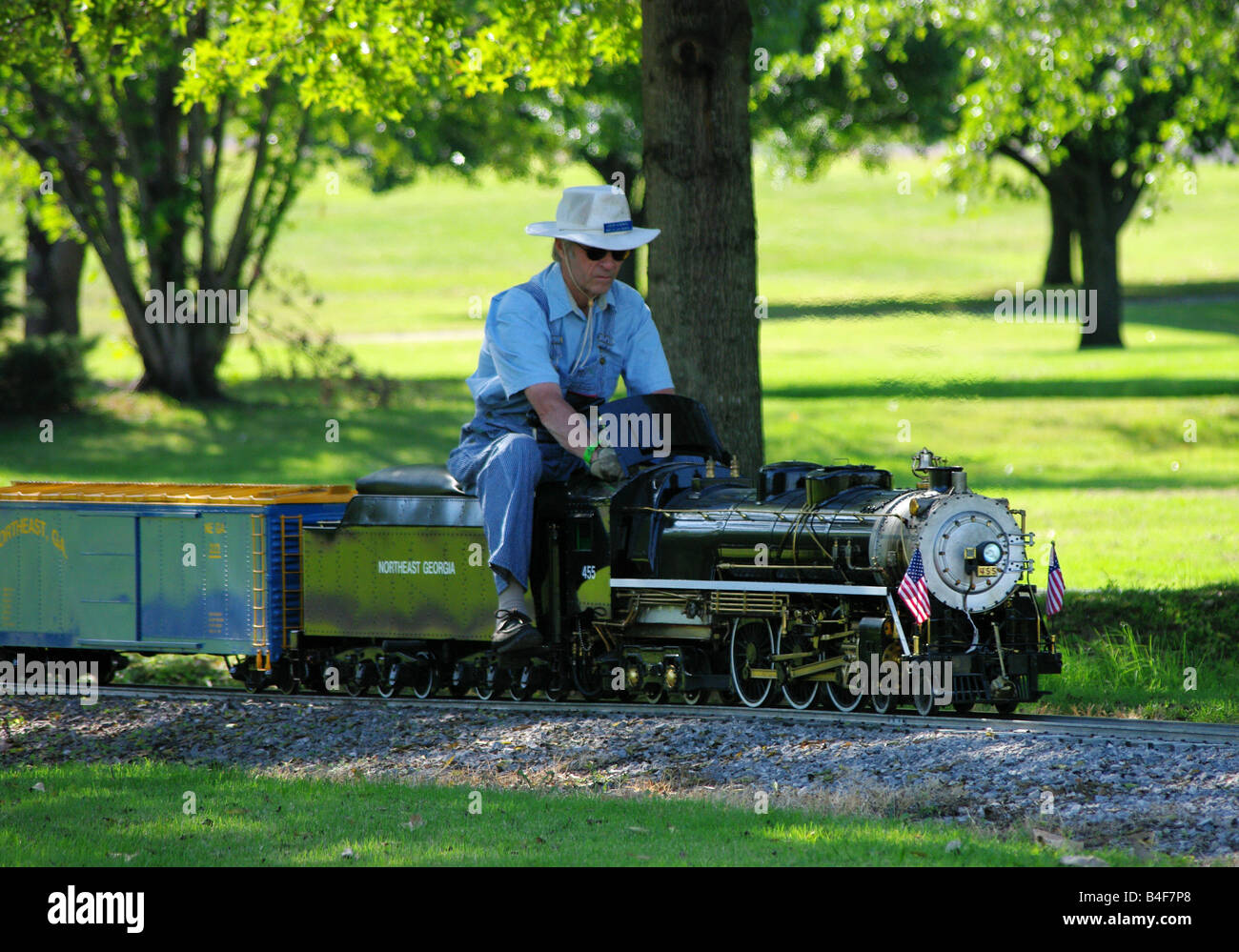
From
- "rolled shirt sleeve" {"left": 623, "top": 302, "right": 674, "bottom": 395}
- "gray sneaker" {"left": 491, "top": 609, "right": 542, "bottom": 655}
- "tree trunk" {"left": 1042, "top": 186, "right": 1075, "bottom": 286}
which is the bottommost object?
"gray sneaker" {"left": 491, "top": 609, "right": 542, "bottom": 655}

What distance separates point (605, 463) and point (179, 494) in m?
4.95

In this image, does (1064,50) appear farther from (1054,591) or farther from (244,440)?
(244,440)

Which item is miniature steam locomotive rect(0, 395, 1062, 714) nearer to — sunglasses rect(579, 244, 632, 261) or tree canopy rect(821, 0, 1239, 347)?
sunglasses rect(579, 244, 632, 261)

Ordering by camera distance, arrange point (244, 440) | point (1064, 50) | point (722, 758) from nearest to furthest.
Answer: point (722, 758), point (1064, 50), point (244, 440)

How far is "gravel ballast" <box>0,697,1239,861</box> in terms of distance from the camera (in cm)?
832

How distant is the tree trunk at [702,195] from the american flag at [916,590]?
4.26 metres

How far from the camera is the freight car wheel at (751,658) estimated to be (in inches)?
433

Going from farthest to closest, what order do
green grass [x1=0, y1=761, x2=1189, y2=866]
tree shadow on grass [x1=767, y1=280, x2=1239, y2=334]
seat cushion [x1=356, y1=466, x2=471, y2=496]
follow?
tree shadow on grass [x1=767, y1=280, x2=1239, y2=334] → seat cushion [x1=356, y1=466, x2=471, y2=496] → green grass [x1=0, y1=761, x2=1189, y2=866]

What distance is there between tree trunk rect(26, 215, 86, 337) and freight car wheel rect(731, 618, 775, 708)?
115ft

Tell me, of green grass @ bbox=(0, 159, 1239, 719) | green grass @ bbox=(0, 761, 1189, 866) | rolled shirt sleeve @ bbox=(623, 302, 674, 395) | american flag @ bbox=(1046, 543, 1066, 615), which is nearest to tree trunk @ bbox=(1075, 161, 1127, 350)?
green grass @ bbox=(0, 159, 1239, 719)

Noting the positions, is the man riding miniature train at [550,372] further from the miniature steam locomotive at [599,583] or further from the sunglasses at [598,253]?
the miniature steam locomotive at [599,583]

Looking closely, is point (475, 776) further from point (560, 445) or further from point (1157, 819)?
point (1157, 819)

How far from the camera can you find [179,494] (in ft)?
45.6

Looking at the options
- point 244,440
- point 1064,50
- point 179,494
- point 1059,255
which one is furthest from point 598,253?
point 1059,255
